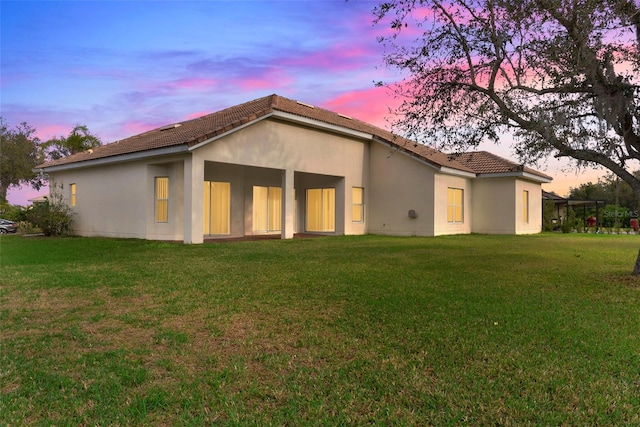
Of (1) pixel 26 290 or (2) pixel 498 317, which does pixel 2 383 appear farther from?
(2) pixel 498 317

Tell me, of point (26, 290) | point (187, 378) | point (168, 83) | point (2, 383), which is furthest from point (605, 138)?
point (168, 83)

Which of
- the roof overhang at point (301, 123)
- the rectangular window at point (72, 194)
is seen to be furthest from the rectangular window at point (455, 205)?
the rectangular window at point (72, 194)

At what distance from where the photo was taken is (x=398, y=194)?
20.4 meters

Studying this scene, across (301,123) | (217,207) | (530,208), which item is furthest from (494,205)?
(217,207)

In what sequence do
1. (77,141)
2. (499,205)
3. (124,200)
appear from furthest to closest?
(77,141)
(499,205)
(124,200)

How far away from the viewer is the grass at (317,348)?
3062 millimetres

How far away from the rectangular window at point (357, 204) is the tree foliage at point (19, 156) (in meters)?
33.7

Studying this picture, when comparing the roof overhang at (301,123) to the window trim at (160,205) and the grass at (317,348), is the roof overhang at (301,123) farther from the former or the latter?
the grass at (317,348)

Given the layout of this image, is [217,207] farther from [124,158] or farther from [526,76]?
[526,76]

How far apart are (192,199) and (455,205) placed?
1298 cm

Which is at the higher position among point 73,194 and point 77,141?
point 77,141

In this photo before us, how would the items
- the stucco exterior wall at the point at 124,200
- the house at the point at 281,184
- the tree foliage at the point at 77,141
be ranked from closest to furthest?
1. the house at the point at 281,184
2. the stucco exterior wall at the point at 124,200
3. the tree foliage at the point at 77,141

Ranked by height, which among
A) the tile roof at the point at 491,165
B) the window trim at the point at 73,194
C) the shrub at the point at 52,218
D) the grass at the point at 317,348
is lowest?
the grass at the point at 317,348

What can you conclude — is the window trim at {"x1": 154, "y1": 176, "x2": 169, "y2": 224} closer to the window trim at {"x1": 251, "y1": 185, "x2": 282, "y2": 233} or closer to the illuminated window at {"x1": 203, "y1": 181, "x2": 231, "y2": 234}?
the illuminated window at {"x1": 203, "y1": 181, "x2": 231, "y2": 234}
